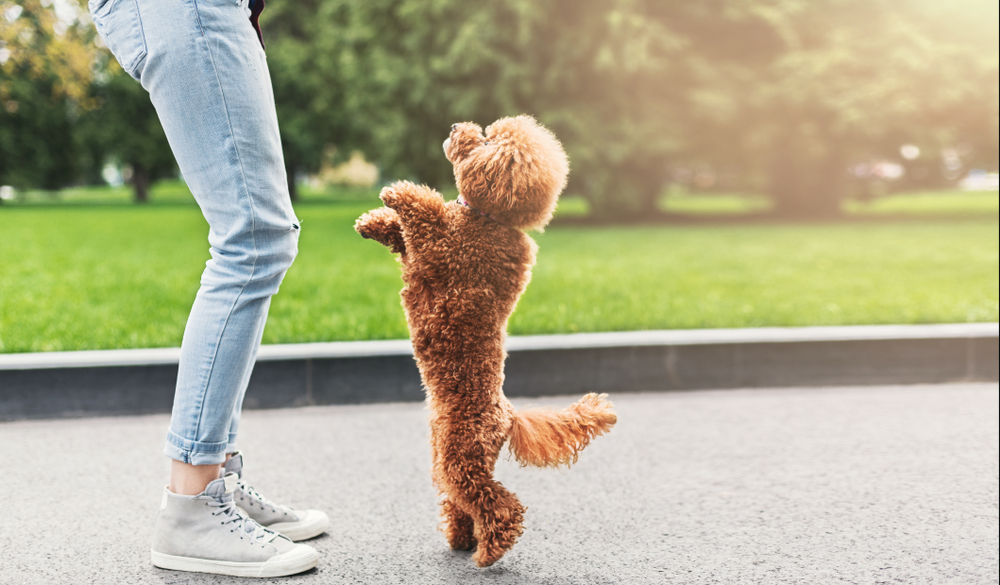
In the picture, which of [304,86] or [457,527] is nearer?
[457,527]

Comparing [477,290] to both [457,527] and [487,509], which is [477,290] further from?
[457,527]

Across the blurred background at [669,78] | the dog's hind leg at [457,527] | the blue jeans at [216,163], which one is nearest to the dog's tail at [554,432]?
the dog's hind leg at [457,527]

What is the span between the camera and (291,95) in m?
26.6

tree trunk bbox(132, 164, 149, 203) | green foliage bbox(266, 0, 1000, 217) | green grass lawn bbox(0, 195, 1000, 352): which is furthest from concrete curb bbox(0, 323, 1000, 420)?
tree trunk bbox(132, 164, 149, 203)

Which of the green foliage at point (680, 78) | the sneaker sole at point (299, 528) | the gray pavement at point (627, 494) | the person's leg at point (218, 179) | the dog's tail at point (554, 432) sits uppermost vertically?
the green foliage at point (680, 78)

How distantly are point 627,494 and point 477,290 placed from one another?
113cm

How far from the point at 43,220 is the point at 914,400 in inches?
622

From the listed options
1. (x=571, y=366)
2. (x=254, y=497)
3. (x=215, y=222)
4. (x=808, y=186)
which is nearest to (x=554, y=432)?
(x=254, y=497)

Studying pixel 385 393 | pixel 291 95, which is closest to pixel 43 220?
pixel 291 95

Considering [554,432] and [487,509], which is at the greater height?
[554,432]

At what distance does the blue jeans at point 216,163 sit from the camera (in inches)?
79.3

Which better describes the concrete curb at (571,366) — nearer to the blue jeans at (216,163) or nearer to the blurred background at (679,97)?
the blue jeans at (216,163)

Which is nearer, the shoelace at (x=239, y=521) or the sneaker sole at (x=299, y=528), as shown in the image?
the shoelace at (x=239, y=521)

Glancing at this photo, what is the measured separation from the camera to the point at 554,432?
2230 millimetres
